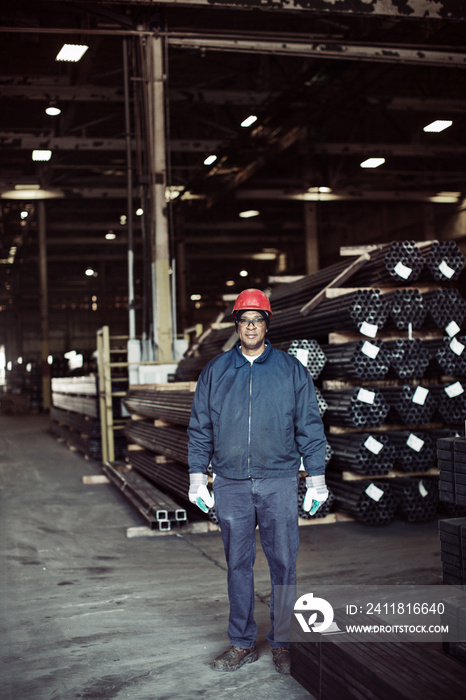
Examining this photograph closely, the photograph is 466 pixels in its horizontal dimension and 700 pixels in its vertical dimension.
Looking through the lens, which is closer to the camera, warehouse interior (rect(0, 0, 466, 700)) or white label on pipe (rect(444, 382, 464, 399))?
warehouse interior (rect(0, 0, 466, 700))

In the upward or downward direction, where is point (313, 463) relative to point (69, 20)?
downward

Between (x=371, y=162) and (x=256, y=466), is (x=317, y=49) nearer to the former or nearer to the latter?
(x=256, y=466)

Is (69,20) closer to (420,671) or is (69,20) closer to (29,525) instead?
(29,525)

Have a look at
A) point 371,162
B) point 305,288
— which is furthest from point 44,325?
point 305,288

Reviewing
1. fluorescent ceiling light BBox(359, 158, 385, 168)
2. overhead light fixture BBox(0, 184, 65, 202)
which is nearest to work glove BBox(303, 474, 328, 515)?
fluorescent ceiling light BBox(359, 158, 385, 168)

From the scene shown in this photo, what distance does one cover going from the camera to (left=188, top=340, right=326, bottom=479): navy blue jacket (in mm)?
3648

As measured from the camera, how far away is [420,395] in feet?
21.4

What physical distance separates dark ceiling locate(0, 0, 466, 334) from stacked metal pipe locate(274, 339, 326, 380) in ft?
13.6

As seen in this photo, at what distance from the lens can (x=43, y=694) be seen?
3.38 metres

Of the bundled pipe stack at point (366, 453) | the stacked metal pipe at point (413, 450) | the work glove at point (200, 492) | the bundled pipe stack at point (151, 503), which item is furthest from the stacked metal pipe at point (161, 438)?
the work glove at point (200, 492)

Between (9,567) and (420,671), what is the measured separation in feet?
12.4


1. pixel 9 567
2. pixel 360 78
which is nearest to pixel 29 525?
pixel 9 567

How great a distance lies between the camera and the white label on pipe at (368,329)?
641 centimetres

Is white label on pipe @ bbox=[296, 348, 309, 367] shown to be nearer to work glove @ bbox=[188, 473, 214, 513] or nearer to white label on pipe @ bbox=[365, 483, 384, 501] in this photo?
white label on pipe @ bbox=[365, 483, 384, 501]
